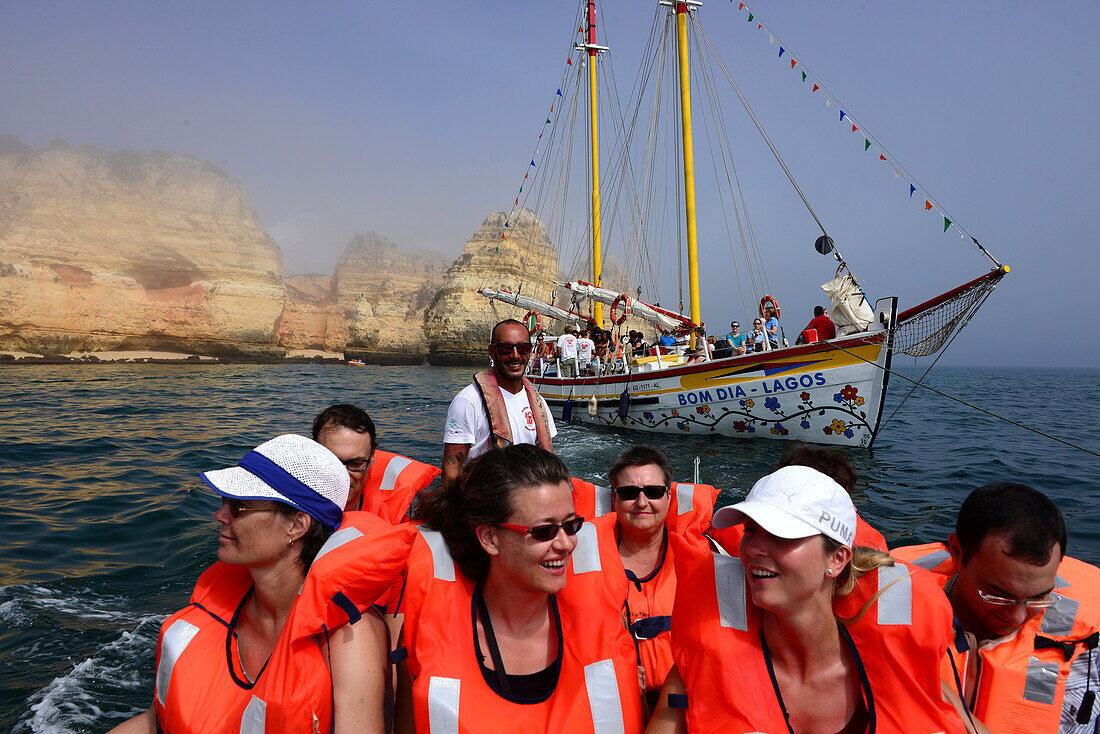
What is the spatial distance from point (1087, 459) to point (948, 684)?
48.3 ft

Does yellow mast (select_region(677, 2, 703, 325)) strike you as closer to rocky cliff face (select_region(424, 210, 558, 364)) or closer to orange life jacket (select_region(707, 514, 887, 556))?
orange life jacket (select_region(707, 514, 887, 556))

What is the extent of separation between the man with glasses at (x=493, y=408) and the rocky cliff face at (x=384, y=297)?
67.9 m

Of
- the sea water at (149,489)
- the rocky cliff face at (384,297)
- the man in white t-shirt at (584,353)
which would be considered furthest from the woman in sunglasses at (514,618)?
the rocky cliff face at (384,297)

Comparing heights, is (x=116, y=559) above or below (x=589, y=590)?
below

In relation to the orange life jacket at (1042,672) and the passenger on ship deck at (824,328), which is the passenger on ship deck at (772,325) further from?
the orange life jacket at (1042,672)

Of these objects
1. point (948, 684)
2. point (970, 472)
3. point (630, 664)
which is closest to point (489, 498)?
point (630, 664)

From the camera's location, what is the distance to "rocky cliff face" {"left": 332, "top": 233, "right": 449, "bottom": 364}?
70.3 metres

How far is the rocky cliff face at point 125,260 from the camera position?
155 ft

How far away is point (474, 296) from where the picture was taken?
62.9 meters

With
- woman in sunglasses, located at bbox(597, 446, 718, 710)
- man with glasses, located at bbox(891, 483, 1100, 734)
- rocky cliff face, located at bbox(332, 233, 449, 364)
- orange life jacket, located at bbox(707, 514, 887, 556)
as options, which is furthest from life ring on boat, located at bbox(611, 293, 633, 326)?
rocky cliff face, located at bbox(332, 233, 449, 364)

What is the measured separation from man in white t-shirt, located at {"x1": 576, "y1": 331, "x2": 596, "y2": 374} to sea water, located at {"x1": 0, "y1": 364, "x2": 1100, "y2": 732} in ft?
6.98

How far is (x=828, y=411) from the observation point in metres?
12.9

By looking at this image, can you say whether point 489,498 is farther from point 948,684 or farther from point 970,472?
point 970,472

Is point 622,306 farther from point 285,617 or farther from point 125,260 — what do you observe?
point 125,260
